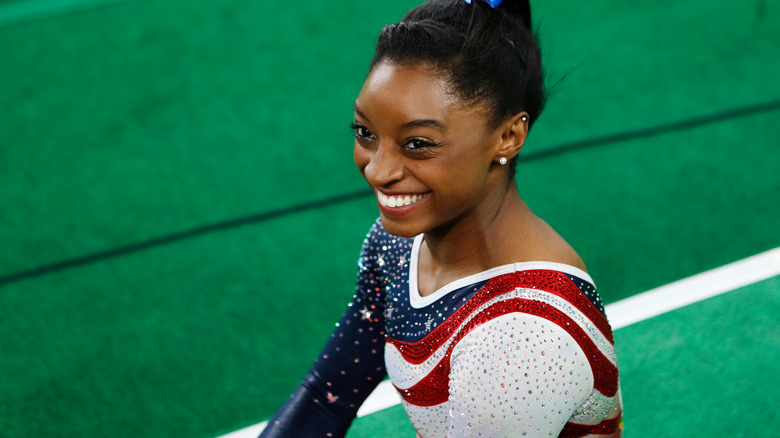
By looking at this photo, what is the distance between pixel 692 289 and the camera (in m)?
2.95

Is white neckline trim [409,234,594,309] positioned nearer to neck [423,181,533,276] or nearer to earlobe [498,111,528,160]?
neck [423,181,533,276]

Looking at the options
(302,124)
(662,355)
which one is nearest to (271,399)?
(662,355)

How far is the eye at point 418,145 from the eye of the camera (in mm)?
1268

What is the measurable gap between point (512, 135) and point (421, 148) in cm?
17

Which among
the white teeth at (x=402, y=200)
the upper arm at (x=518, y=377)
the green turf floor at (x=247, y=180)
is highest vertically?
the green turf floor at (x=247, y=180)

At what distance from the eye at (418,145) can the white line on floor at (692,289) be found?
1488 mm

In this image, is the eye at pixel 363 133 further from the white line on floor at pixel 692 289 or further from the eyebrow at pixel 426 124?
the white line on floor at pixel 692 289

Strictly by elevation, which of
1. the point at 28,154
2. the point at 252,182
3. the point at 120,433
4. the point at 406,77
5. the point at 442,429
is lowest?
the point at 442,429

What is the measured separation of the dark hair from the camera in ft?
4.16

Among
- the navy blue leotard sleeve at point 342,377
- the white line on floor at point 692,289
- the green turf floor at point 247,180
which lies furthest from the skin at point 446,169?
the white line on floor at point 692,289

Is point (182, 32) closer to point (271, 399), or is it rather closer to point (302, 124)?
point (302, 124)

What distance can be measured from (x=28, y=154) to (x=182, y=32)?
134 centimetres

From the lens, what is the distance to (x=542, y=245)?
139 centimetres

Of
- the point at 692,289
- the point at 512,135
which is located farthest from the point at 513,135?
the point at 692,289
